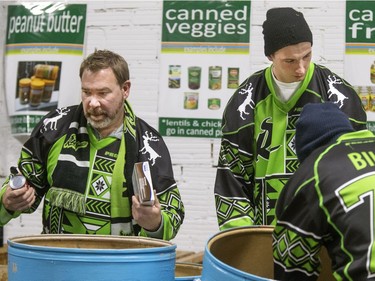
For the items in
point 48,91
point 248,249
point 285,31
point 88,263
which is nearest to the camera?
point 88,263

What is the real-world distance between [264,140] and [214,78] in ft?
4.48

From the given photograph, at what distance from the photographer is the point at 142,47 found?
142 inches

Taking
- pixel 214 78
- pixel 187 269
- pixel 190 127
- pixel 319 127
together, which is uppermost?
pixel 214 78

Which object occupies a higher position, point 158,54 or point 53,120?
point 158,54

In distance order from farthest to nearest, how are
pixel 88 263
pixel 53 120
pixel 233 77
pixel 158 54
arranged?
pixel 158 54 < pixel 233 77 < pixel 53 120 < pixel 88 263

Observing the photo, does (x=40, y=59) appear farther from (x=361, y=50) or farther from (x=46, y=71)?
(x=361, y=50)

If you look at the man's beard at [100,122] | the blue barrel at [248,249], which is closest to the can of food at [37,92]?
the man's beard at [100,122]

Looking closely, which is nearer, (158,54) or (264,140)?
(264,140)

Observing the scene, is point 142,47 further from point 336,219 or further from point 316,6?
point 336,219

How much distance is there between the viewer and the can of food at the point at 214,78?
11.4ft

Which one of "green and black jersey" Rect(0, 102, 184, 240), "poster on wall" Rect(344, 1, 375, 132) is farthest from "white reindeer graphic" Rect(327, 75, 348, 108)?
"poster on wall" Rect(344, 1, 375, 132)

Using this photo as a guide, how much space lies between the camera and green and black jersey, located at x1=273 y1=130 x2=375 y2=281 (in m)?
1.25

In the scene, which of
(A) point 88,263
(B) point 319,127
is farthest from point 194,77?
(B) point 319,127

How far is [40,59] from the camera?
379cm
